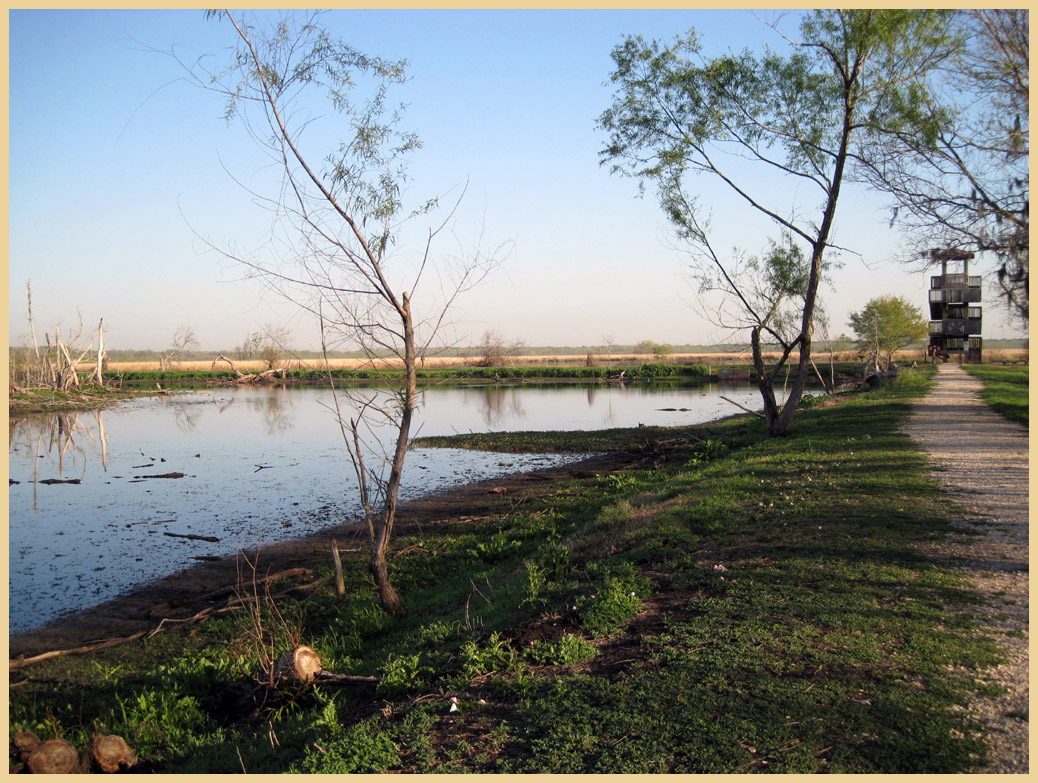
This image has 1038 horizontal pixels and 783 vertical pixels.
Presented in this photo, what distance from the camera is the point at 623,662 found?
475 centimetres

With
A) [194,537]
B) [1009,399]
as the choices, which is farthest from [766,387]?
[194,537]

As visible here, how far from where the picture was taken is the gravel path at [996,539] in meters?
3.67

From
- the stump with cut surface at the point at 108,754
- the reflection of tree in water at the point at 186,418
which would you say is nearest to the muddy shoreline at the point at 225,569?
the stump with cut surface at the point at 108,754

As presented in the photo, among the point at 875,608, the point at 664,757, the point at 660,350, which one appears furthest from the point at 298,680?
the point at 660,350

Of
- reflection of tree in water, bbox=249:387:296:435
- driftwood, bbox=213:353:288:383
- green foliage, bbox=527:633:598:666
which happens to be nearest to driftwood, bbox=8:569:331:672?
green foliage, bbox=527:633:598:666

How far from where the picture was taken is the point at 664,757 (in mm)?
3547

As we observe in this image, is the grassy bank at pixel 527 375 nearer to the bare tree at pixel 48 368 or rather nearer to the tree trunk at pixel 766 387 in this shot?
the bare tree at pixel 48 368

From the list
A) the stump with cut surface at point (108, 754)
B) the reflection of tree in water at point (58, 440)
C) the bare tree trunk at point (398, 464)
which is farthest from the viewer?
the reflection of tree in water at point (58, 440)

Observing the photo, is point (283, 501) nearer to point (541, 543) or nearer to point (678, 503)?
point (541, 543)

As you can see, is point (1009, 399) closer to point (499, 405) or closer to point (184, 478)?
point (184, 478)

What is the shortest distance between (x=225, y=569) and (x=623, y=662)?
7890 millimetres

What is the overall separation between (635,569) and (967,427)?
471 inches

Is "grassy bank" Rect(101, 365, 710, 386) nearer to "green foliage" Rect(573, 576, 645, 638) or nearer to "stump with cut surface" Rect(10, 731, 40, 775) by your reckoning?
"green foliage" Rect(573, 576, 645, 638)

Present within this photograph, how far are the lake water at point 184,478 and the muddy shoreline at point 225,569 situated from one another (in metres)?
0.39
